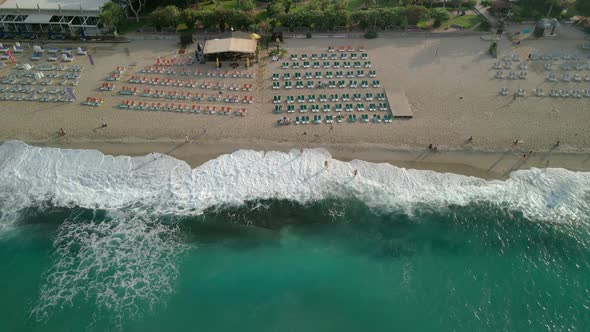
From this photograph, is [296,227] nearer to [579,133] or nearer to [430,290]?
[430,290]

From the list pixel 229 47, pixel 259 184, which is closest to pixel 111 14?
A: pixel 229 47

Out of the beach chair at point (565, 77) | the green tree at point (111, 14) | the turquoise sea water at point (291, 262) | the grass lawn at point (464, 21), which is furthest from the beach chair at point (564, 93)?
the green tree at point (111, 14)

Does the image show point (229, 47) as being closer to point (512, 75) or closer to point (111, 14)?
point (111, 14)

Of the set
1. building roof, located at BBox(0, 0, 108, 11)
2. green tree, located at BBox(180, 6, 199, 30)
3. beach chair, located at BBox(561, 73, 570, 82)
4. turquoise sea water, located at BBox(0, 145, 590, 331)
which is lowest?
turquoise sea water, located at BBox(0, 145, 590, 331)

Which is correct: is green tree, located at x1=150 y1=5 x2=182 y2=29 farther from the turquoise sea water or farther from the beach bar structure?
the turquoise sea water

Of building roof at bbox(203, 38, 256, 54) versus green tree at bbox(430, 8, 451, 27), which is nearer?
building roof at bbox(203, 38, 256, 54)

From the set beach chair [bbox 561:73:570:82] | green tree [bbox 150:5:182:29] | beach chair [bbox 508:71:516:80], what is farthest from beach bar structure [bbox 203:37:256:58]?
beach chair [bbox 561:73:570:82]

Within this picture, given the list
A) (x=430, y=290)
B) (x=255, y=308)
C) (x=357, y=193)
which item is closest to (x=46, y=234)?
(x=255, y=308)
